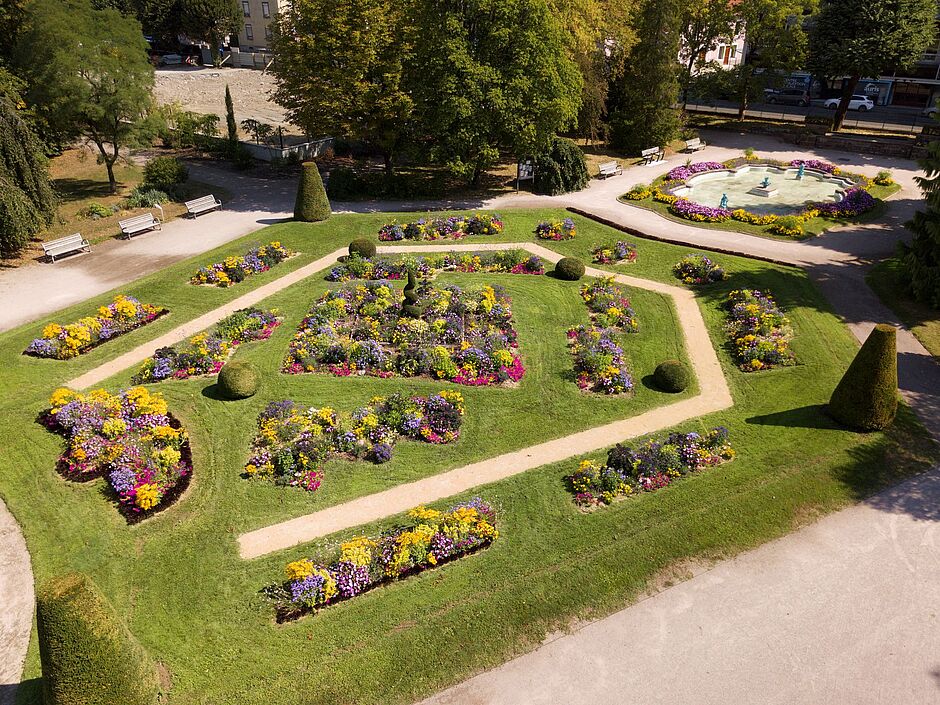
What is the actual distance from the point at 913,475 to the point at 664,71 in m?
37.5

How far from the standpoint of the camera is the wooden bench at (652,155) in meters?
45.2

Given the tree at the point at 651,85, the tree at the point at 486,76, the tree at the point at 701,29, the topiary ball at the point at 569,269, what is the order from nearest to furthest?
the topiary ball at the point at 569,269 < the tree at the point at 486,76 < the tree at the point at 651,85 < the tree at the point at 701,29

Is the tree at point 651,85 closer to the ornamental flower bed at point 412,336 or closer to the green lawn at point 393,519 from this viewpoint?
the green lawn at point 393,519

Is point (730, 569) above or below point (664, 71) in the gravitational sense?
below

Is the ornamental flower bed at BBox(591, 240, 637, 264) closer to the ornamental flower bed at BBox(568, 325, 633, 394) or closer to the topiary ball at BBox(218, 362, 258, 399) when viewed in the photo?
the ornamental flower bed at BBox(568, 325, 633, 394)

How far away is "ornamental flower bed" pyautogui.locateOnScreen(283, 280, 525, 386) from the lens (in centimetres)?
1964

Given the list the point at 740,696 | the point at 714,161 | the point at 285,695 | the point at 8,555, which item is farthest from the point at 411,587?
the point at 714,161

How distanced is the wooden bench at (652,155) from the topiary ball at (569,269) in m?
22.8

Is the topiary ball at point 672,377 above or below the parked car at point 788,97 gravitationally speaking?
below

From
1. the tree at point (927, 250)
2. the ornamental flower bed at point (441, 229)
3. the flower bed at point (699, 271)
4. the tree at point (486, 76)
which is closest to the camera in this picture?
the tree at point (927, 250)

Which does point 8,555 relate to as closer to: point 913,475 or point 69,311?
point 69,311

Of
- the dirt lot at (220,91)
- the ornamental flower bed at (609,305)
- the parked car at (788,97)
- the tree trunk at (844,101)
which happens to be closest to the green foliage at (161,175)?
the dirt lot at (220,91)

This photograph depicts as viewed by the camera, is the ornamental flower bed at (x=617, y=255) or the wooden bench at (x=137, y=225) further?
the wooden bench at (x=137, y=225)

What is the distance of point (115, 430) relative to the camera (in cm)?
1617
